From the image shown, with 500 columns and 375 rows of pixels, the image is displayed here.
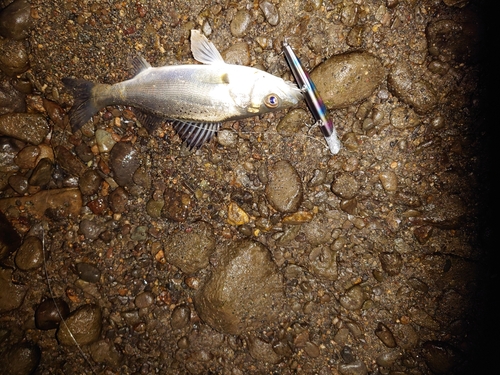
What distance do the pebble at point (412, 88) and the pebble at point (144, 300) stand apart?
4015 mm

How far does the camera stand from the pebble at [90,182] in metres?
3.67

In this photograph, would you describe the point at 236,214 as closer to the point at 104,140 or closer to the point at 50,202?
the point at 104,140

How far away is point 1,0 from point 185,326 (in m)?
4.69

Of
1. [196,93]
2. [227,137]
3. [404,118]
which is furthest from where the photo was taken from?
[227,137]

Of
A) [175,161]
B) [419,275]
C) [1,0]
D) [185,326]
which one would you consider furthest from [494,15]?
[1,0]

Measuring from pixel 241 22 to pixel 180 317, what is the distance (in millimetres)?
3780

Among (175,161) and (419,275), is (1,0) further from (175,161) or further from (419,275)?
(419,275)

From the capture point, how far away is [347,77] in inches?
122

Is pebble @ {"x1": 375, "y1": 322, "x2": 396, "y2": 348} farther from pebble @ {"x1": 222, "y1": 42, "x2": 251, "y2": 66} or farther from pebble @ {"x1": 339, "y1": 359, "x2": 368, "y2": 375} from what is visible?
pebble @ {"x1": 222, "y1": 42, "x2": 251, "y2": 66}

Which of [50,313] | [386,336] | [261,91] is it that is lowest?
[386,336]

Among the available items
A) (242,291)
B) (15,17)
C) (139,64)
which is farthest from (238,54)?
(242,291)

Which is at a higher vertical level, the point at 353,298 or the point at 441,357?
the point at 353,298

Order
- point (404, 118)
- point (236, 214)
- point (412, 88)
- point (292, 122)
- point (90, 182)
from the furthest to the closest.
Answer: point (90, 182) → point (236, 214) → point (292, 122) → point (404, 118) → point (412, 88)

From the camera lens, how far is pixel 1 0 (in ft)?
11.1
